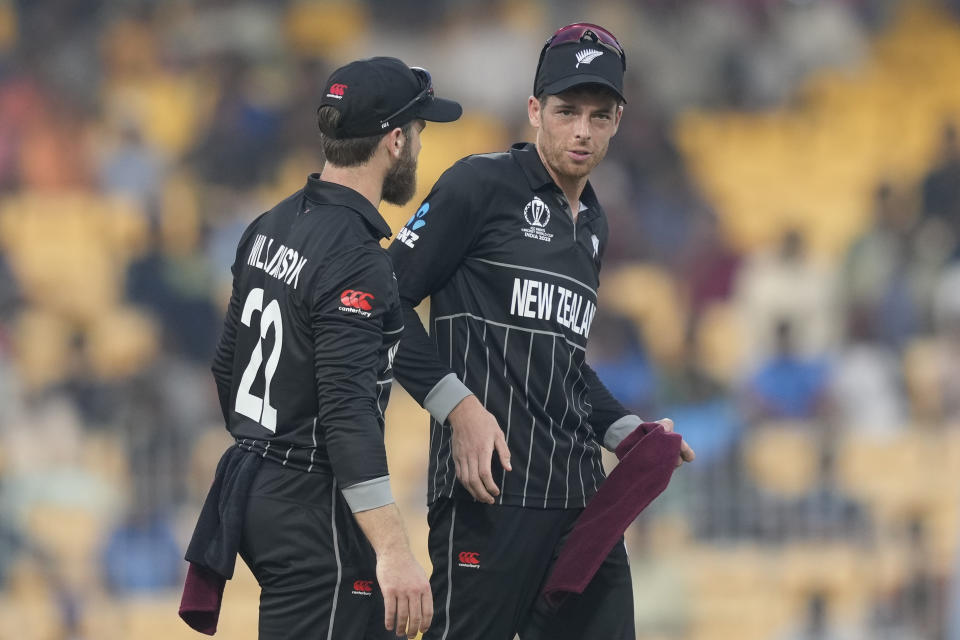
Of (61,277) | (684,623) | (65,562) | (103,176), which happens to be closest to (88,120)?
(103,176)

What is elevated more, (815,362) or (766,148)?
(766,148)

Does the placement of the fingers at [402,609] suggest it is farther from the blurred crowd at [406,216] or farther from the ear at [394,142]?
the blurred crowd at [406,216]

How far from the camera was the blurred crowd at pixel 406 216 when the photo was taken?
8969mm

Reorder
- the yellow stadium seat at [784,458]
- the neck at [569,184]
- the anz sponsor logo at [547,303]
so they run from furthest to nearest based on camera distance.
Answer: the yellow stadium seat at [784,458] < the neck at [569,184] < the anz sponsor logo at [547,303]

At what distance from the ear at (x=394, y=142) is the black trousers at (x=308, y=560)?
2.80 ft

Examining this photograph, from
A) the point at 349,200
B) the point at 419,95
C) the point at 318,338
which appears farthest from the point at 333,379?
the point at 419,95

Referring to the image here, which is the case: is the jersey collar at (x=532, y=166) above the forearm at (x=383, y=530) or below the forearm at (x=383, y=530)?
above

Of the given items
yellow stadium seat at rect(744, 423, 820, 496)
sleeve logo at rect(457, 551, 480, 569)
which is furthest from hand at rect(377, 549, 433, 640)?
yellow stadium seat at rect(744, 423, 820, 496)

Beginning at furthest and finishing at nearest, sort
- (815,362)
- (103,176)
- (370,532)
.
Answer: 1. (103,176)
2. (815,362)
3. (370,532)

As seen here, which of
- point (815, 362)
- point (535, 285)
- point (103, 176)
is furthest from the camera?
point (103, 176)

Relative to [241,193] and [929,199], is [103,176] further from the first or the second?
[929,199]

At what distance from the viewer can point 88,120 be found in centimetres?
1271

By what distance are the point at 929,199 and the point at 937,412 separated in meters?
2.63

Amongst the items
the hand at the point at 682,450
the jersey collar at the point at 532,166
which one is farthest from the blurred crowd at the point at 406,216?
the jersey collar at the point at 532,166
